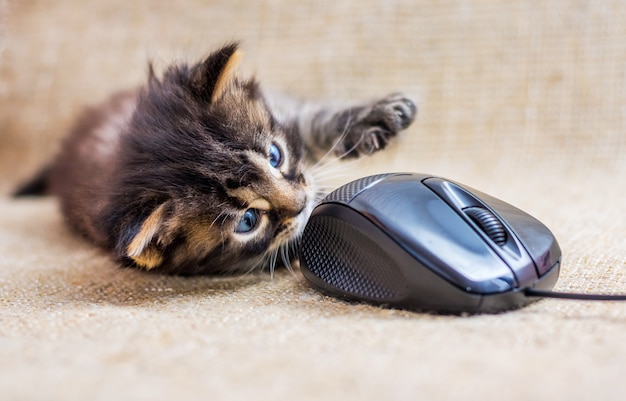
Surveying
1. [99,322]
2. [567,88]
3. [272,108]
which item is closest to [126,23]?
[272,108]

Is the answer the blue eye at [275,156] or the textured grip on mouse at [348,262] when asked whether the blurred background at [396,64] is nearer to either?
the blue eye at [275,156]

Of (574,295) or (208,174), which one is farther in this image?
(208,174)

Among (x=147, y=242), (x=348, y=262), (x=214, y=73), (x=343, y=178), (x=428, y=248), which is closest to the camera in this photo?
(x=428, y=248)

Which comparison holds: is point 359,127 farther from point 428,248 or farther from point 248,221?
point 428,248

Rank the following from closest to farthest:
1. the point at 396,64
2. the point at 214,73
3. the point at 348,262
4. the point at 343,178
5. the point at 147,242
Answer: the point at 348,262 → the point at 147,242 → the point at 214,73 → the point at 343,178 → the point at 396,64

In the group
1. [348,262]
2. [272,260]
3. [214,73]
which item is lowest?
[272,260]

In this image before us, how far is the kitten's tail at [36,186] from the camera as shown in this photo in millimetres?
2412

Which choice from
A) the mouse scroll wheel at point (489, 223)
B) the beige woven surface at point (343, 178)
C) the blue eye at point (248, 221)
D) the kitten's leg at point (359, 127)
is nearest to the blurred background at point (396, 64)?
the beige woven surface at point (343, 178)

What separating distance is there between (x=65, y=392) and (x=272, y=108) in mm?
1004

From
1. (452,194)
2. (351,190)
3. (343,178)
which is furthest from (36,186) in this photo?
(452,194)

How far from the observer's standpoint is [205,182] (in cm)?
125

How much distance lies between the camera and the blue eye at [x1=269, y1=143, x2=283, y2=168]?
1.38 meters

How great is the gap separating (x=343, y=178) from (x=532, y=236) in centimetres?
75

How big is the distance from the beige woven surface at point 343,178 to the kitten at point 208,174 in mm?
90
